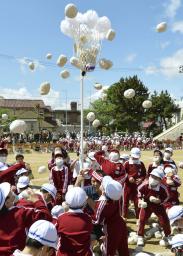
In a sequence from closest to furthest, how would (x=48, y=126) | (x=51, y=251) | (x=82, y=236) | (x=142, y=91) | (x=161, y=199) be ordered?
(x=51, y=251), (x=82, y=236), (x=161, y=199), (x=142, y=91), (x=48, y=126)

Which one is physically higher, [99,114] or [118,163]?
[99,114]

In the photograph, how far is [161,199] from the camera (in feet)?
24.9

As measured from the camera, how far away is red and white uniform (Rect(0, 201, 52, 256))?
4.07 meters

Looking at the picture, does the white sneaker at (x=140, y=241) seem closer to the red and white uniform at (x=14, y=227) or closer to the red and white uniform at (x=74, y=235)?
the red and white uniform at (x=74, y=235)

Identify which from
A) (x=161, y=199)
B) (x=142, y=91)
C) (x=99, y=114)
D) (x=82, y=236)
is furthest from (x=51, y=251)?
(x=99, y=114)

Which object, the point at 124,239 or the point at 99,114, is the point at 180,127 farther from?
the point at 124,239

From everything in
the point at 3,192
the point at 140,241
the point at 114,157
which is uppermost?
the point at 114,157

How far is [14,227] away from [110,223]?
1821mm

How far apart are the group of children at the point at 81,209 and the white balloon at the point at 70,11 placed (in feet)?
10.6

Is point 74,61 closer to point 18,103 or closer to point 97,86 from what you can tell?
point 97,86

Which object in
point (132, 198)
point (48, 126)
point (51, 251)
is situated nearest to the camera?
point (51, 251)

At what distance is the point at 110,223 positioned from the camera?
5.55 meters

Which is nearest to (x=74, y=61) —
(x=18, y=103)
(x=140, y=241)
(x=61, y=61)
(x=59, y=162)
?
(x=61, y=61)

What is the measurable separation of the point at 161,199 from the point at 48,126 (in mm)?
71796
